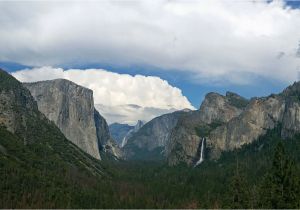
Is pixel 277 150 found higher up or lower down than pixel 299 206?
higher up

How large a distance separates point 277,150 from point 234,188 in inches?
714

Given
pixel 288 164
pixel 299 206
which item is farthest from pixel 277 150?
A: pixel 299 206

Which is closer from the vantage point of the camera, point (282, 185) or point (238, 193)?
point (282, 185)

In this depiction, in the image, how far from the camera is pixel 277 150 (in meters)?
117

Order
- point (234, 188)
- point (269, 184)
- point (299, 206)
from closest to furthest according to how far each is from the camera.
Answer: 1. point (299, 206)
2. point (269, 184)
3. point (234, 188)

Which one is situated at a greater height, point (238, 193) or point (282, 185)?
point (282, 185)

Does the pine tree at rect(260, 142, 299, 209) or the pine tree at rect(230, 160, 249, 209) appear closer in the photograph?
the pine tree at rect(260, 142, 299, 209)

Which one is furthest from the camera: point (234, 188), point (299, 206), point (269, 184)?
point (234, 188)

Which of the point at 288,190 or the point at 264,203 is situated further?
the point at 264,203

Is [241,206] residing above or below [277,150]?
below

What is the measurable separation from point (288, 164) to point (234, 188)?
1916 cm

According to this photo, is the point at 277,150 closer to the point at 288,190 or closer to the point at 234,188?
the point at 288,190

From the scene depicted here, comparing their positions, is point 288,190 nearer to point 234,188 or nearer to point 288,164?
point 288,164

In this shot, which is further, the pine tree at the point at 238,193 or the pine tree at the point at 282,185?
the pine tree at the point at 238,193
